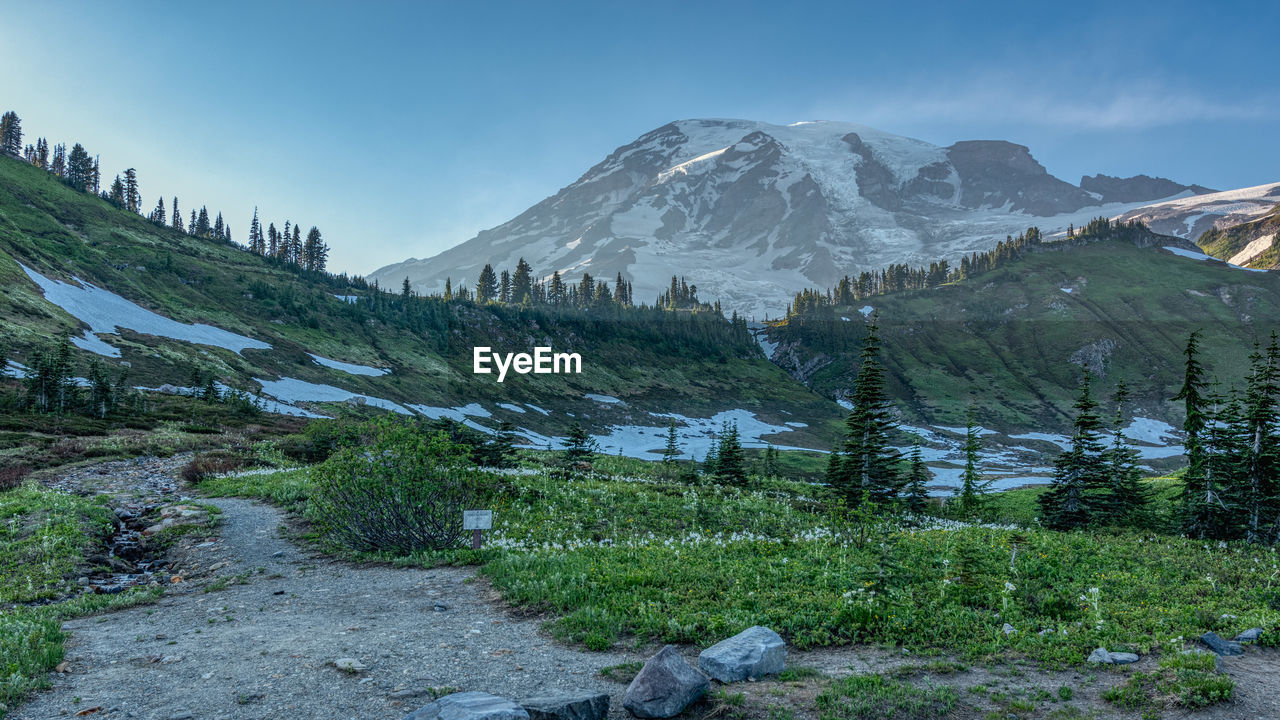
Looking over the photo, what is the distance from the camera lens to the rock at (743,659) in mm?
8055

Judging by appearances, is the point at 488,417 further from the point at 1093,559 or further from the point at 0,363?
the point at 1093,559

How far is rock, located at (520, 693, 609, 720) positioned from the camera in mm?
6379

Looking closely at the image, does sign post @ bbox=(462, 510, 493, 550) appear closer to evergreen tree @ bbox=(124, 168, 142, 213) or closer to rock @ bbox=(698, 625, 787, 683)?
rock @ bbox=(698, 625, 787, 683)

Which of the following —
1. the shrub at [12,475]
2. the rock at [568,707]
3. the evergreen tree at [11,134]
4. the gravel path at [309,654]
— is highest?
the evergreen tree at [11,134]

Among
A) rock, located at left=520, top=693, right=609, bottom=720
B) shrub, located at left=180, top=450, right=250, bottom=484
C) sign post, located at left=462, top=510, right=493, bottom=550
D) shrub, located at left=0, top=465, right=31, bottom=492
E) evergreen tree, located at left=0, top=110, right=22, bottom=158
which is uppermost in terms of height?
evergreen tree, located at left=0, top=110, right=22, bottom=158

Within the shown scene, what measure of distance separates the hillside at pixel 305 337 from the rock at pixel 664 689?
86695 mm

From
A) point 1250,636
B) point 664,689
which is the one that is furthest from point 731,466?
point 664,689

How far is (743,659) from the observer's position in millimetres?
8195

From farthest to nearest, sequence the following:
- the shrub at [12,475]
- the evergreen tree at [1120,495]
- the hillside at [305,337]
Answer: the hillside at [305,337] → the evergreen tree at [1120,495] → the shrub at [12,475]

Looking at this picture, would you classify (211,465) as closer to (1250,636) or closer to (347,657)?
(347,657)

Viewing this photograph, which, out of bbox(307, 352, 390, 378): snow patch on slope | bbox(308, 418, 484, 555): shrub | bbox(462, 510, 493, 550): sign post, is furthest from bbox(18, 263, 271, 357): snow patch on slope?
bbox(462, 510, 493, 550): sign post

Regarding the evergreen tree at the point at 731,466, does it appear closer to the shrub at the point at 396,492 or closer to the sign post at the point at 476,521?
the shrub at the point at 396,492

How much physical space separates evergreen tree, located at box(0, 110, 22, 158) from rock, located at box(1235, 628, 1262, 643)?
886 ft

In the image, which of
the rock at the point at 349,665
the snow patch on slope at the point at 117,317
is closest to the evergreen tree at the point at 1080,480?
the rock at the point at 349,665
